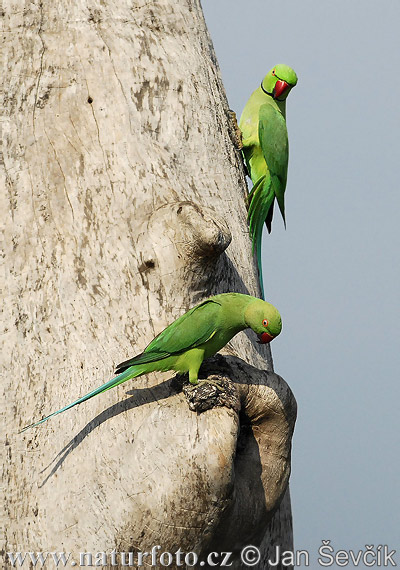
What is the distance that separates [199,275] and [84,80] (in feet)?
3.54

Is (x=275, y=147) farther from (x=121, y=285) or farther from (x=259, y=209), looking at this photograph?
(x=121, y=285)

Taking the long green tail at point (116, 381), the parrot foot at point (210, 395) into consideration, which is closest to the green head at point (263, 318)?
the parrot foot at point (210, 395)

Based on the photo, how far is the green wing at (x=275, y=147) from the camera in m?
4.28

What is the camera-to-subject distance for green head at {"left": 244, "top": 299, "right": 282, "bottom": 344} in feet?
10.0

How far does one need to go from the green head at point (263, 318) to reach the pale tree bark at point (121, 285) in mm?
206

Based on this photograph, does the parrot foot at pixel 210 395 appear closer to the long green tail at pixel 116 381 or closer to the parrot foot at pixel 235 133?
the long green tail at pixel 116 381

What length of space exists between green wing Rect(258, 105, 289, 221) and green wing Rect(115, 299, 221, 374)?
1450 millimetres

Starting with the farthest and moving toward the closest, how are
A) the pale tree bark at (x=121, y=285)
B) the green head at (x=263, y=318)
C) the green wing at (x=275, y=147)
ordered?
the green wing at (x=275, y=147), the green head at (x=263, y=318), the pale tree bark at (x=121, y=285)

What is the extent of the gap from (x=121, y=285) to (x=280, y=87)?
1948 mm

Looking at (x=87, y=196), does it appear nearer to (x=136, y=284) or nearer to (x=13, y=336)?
(x=136, y=284)

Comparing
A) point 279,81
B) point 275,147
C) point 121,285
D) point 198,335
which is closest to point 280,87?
point 279,81

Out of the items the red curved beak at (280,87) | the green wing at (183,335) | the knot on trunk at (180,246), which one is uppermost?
the red curved beak at (280,87)

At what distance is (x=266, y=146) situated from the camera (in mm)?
4270

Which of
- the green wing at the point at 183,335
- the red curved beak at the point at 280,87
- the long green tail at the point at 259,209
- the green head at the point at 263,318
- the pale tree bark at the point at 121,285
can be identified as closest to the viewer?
the pale tree bark at the point at 121,285
